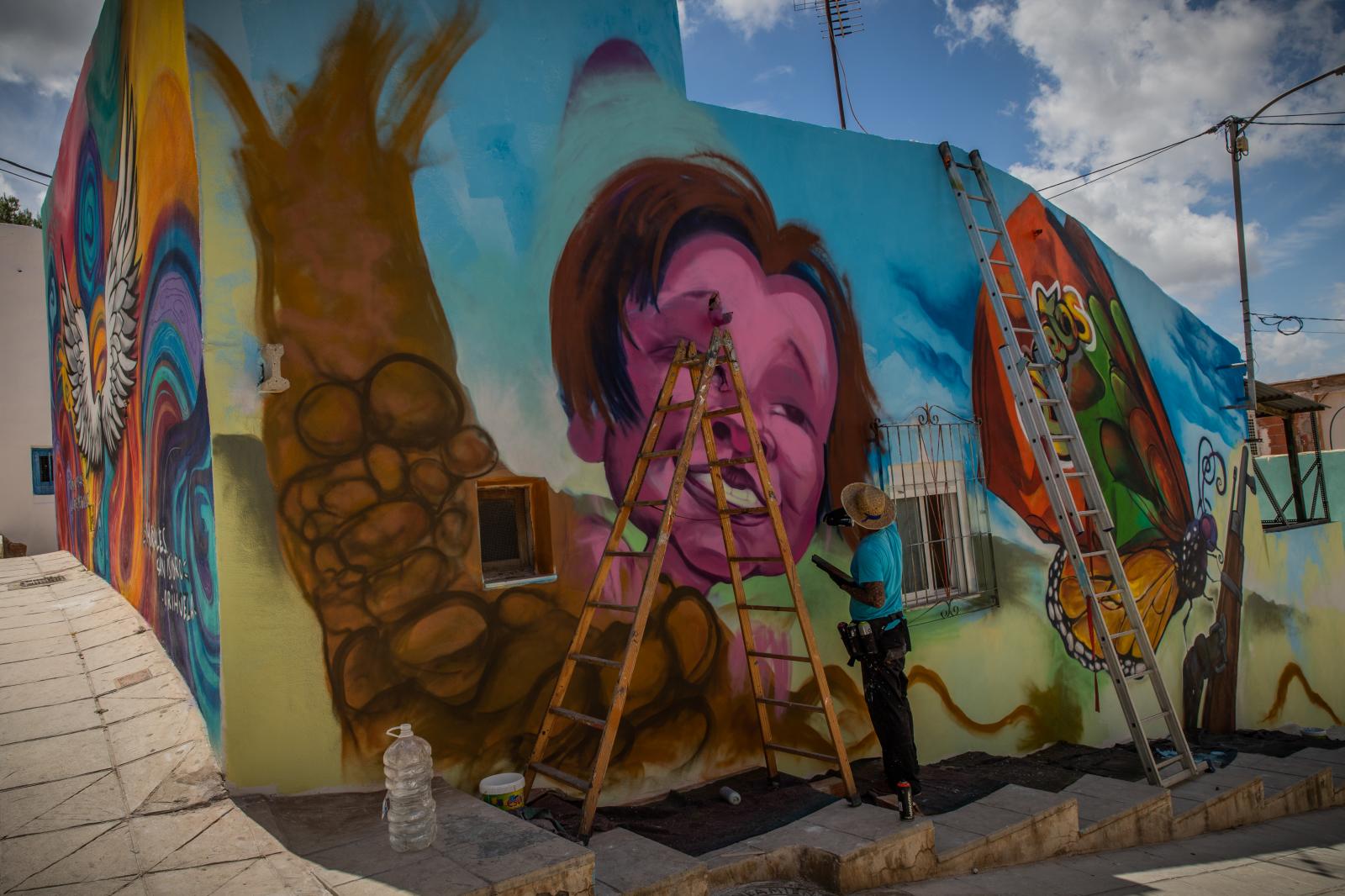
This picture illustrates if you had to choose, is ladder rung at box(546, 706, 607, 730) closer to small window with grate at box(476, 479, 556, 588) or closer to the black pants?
small window with grate at box(476, 479, 556, 588)

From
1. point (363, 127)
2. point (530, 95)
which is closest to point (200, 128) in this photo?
point (363, 127)

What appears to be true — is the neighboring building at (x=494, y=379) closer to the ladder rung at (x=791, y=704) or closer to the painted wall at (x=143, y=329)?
the painted wall at (x=143, y=329)

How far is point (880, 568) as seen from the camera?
493cm

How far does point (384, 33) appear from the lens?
4484 millimetres

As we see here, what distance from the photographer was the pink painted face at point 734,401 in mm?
5242

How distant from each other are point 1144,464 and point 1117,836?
14.6 feet

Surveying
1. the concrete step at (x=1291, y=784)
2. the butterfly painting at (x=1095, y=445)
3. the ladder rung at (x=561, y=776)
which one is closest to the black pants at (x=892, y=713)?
the ladder rung at (x=561, y=776)

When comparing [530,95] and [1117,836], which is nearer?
[530,95]

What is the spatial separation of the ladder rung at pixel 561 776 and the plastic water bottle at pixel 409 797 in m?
0.76

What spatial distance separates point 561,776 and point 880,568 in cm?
198

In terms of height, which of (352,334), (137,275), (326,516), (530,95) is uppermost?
(530,95)

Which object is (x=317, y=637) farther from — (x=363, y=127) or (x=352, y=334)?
(x=363, y=127)

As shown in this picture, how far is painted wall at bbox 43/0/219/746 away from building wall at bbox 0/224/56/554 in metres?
8.04

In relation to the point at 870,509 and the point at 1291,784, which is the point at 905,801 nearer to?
the point at 870,509
